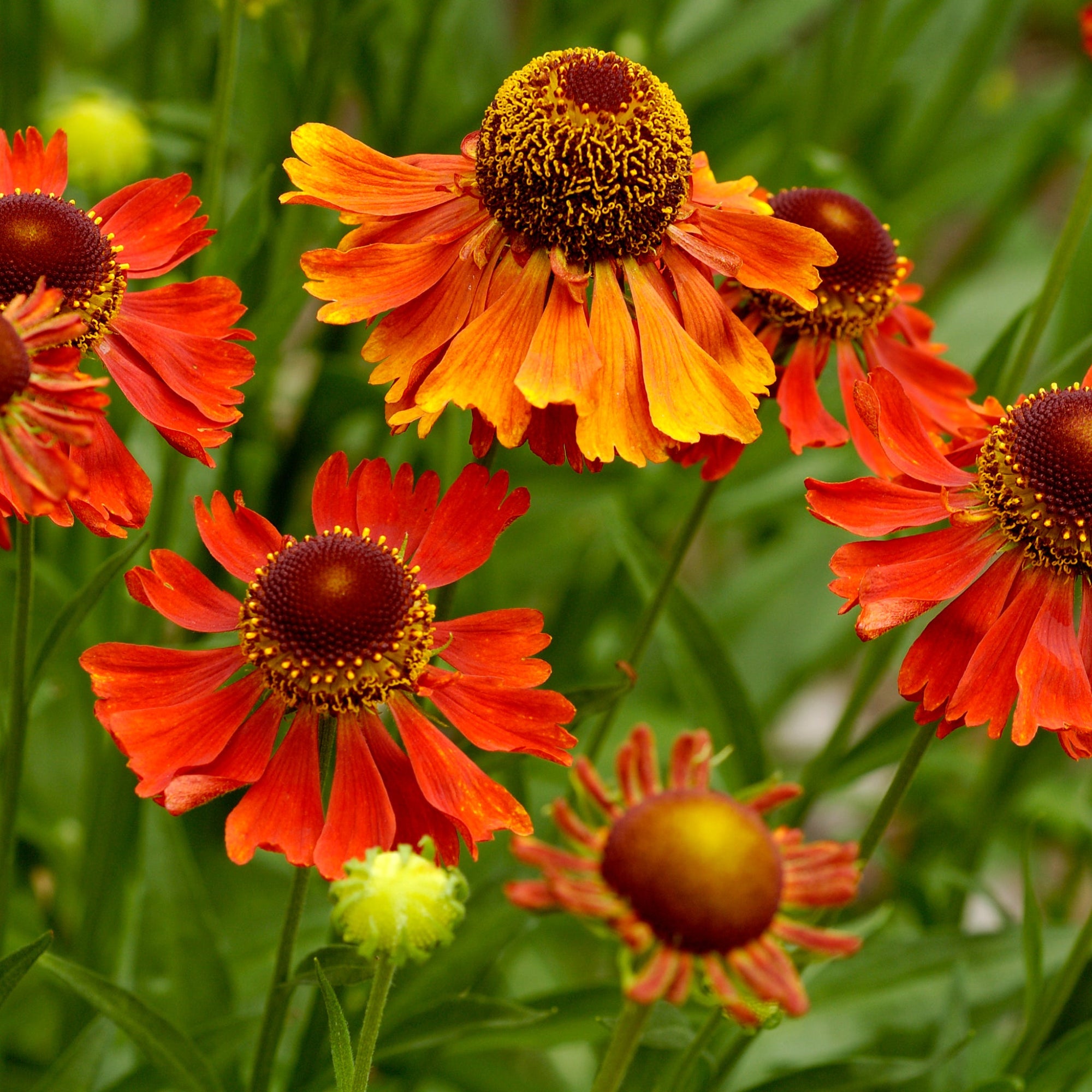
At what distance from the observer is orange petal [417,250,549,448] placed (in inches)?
30.6

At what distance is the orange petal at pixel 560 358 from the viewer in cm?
77

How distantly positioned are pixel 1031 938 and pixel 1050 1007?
0.21ft

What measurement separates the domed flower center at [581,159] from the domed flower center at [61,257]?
24 centimetres

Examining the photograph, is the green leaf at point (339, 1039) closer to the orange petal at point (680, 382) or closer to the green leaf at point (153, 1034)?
the green leaf at point (153, 1034)

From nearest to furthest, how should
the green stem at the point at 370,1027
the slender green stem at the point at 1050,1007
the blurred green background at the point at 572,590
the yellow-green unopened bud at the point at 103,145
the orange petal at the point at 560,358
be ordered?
the green stem at the point at 370,1027
the orange petal at the point at 560,358
the slender green stem at the point at 1050,1007
the blurred green background at the point at 572,590
the yellow-green unopened bud at the point at 103,145

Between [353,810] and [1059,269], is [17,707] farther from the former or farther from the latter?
[1059,269]

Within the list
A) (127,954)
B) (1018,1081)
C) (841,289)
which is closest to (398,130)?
(841,289)

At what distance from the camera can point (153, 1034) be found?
854 millimetres

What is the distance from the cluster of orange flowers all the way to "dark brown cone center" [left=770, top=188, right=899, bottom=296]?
0.27ft

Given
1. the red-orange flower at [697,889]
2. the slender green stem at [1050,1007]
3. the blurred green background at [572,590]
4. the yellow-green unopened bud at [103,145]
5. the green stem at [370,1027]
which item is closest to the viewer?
the red-orange flower at [697,889]

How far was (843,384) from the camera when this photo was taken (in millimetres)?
999

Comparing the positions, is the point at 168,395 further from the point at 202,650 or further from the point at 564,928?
the point at 564,928

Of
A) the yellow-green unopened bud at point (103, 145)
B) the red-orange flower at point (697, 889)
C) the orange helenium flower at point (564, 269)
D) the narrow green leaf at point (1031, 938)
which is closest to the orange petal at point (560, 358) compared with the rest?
the orange helenium flower at point (564, 269)

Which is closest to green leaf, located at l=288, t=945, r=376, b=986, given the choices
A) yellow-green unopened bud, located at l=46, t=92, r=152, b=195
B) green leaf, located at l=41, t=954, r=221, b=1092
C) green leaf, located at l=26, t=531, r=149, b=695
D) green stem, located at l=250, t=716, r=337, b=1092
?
green stem, located at l=250, t=716, r=337, b=1092
